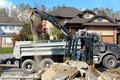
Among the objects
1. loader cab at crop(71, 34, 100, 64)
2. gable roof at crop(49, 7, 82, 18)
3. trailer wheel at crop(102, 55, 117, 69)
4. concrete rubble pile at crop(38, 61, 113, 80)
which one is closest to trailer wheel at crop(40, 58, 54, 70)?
trailer wheel at crop(102, 55, 117, 69)

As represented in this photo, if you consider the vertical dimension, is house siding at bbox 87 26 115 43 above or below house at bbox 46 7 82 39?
below

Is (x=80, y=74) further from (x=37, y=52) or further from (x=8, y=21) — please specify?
(x=8, y=21)

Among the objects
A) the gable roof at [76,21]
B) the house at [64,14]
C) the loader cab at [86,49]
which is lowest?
the loader cab at [86,49]

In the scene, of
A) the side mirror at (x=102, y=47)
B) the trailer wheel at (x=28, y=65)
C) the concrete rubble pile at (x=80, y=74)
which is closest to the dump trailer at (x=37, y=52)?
the trailer wheel at (x=28, y=65)

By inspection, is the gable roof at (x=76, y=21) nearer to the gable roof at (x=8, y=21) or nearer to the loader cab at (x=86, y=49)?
the gable roof at (x=8, y=21)

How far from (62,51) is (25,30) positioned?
29.1 meters

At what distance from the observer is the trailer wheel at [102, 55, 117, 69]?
1903 centimetres

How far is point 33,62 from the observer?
1839cm

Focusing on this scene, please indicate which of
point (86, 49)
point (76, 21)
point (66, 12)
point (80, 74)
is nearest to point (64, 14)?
point (66, 12)

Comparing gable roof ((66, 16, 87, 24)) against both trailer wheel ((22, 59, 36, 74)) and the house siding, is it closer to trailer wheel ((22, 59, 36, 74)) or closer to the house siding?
the house siding

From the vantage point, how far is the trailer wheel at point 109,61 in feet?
62.4

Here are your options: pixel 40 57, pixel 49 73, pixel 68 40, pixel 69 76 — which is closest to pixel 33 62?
pixel 40 57

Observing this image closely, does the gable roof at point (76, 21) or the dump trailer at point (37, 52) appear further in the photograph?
the gable roof at point (76, 21)

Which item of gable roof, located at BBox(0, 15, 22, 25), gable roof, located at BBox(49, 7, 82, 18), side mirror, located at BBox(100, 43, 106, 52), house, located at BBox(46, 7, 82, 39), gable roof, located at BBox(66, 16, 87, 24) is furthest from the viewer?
gable roof, located at BBox(0, 15, 22, 25)
